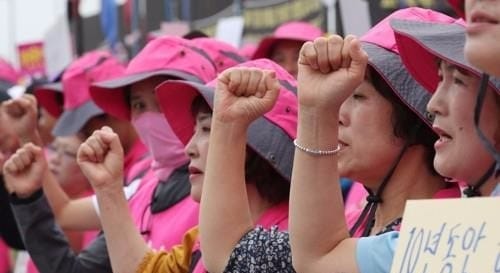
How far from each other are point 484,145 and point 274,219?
1216 millimetres

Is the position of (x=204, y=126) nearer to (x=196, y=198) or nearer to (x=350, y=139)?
(x=196, y=198)

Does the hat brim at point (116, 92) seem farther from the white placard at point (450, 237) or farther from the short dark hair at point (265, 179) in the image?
the white placard at point (450, 237)

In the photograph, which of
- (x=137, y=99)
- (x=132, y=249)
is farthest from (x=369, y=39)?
(x=137, y=99)

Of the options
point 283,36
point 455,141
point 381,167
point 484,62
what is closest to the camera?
point 484,62

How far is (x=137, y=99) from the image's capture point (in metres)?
5.15

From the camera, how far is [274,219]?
3771 mm

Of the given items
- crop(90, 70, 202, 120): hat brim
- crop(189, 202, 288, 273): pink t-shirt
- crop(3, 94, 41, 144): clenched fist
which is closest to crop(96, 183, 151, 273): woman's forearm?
crop(189, 202, 288, 273): pink t-shirt

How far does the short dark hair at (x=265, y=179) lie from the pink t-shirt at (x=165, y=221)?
700mm

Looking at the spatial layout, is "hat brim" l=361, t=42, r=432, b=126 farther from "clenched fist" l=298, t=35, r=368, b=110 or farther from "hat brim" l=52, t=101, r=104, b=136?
"hat brim" l=52, t=101, r=104, b=136

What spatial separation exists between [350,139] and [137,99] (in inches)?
77.3

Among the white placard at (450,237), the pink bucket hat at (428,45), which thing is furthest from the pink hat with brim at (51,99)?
the white placard at (450,237)

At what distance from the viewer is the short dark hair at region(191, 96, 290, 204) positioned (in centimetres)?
382

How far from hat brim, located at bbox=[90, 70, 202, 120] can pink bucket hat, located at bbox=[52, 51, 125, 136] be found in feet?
3.14

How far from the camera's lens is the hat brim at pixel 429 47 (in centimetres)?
279
